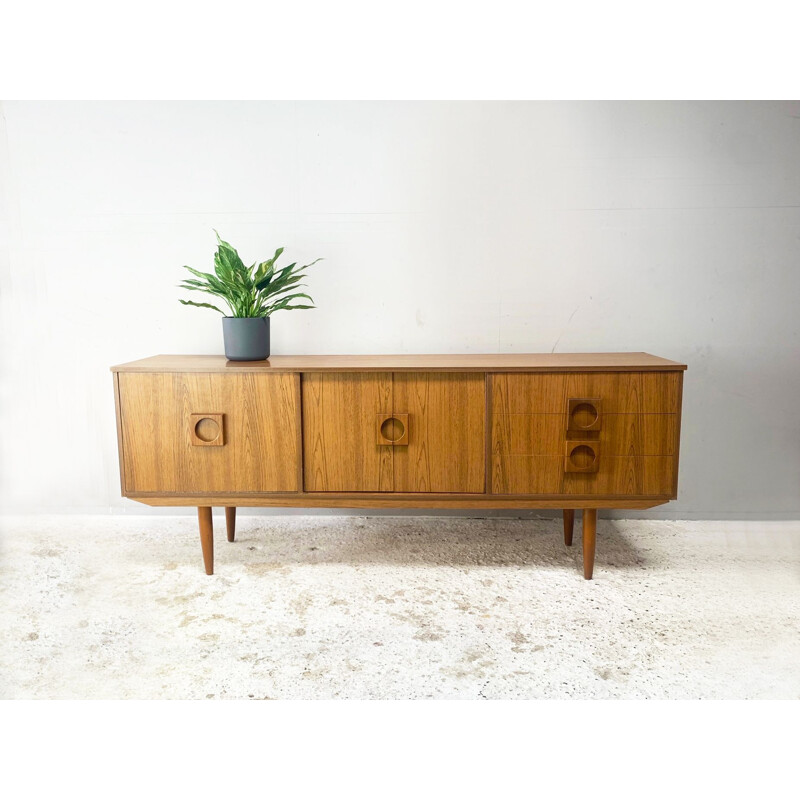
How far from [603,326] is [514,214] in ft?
1.72

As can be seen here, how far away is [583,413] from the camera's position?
6.14ft

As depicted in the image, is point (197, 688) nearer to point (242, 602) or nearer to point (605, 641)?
point (242, 602)

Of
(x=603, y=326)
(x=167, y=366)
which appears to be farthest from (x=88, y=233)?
(x=603, y=326)

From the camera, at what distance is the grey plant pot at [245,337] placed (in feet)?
6.61

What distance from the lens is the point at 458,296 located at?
2.37 metres

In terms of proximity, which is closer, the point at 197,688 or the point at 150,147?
the point at 197,688

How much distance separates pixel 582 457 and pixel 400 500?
1.81ft

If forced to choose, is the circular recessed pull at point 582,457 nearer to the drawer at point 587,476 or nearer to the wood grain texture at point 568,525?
the drawer at point 587,476

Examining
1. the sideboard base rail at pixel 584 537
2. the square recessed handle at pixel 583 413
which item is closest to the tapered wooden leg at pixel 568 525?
the sideboard base rail at pixel 584 537

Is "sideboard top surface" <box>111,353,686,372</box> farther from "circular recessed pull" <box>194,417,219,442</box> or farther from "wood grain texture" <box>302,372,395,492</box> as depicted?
"circular recessed pull" <box>194,417,219,442</box>

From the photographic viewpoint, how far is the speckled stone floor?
57.5 inches

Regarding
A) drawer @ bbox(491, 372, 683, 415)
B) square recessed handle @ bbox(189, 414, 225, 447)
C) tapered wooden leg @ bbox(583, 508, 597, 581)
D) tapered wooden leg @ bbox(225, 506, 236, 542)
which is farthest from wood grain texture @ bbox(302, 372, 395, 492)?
tapered wooden leg @ bbox(583, 508, 597, 581)

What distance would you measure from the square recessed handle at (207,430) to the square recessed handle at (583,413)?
102 centimetres

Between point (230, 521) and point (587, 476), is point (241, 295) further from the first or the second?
point (587, 476)
